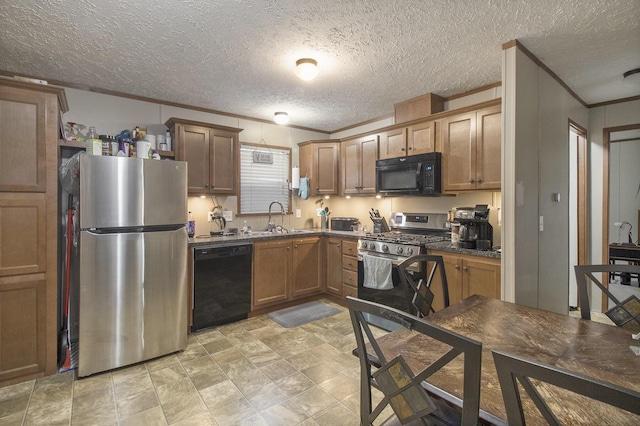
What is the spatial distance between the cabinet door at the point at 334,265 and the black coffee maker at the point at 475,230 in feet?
5.18

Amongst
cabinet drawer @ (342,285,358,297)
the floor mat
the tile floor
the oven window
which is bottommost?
the tile floor

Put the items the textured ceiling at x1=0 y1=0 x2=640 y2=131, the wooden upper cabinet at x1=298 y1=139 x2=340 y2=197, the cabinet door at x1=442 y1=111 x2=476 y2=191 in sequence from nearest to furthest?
the textured ceiling at x1=0 y1=0 x2=640 y2=131 → the cabinet door at x1=442 y1=111 x2=476 y2=191 → the wooden upper cabinet at x1=298 y1=139 x2=340 y2=197

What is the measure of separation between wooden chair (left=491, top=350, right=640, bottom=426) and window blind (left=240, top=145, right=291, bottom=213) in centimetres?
393

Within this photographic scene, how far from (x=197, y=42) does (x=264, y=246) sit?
220cm

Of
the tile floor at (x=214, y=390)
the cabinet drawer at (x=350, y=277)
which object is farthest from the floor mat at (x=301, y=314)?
the tile floor at (x=214, y=390)

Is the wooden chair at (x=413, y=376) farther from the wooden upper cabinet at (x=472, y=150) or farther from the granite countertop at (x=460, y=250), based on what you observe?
the wooden upper cabinet at (x=472, y=150)

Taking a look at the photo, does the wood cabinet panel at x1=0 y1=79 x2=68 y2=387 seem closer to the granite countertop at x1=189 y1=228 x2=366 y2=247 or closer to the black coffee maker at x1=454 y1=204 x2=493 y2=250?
the granite countertop at x1=189 y1=228 x2=366 y2=247

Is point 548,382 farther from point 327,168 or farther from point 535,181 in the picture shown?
point 327,168

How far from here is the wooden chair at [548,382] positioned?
1.82 feet

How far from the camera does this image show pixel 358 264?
3.78 meters

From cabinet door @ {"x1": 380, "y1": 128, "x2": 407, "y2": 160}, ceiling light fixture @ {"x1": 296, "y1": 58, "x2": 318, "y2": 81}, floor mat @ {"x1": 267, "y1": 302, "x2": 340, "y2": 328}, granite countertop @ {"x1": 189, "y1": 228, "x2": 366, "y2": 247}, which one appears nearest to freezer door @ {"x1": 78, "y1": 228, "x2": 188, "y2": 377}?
granite countertop @ {"x1": 189, "y1": 228, "x2": 366, "y2": 247}

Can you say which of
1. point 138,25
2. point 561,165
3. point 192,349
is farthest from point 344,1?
point 192,349

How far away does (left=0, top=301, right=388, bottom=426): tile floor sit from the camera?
1969 mm

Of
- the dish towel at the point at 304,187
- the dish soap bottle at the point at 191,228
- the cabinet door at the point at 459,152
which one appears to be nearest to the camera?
the cabinet door at the point at 459,152
